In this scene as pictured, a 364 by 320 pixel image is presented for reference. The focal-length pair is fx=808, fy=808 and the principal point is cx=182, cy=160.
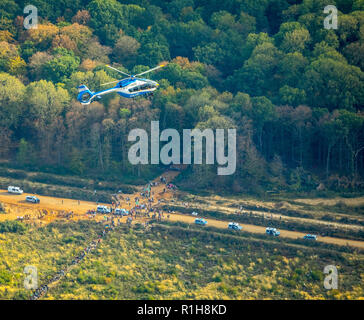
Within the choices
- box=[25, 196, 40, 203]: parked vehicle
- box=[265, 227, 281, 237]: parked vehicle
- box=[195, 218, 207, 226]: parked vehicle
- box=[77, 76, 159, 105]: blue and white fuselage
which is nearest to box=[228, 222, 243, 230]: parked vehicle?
box=[195, 218, 207, 226]: parked vehicle

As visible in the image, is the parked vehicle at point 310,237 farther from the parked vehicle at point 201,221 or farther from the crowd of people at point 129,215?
the crowd of people at point 129,215

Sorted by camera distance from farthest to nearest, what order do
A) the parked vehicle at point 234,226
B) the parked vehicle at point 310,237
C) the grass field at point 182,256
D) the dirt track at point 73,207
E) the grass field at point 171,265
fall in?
the dirt track at point 73,207, the parked vehicle at point 234,226, the parked vehicle at point 310,237, the grass field at point 182,256, the grass field at point 171,265

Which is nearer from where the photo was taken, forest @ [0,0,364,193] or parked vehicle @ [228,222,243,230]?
parked vehicle @ [228,222,243,230]

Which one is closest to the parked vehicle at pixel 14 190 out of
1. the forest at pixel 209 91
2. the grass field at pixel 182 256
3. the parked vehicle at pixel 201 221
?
the grass field at pixel 182 256

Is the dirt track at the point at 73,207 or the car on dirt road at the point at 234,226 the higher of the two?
the dirt track at the point at 73,207

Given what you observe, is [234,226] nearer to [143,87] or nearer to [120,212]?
[120,212]

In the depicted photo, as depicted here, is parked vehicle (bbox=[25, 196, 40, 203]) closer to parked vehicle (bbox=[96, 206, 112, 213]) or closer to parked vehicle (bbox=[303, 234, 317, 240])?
parked vehicle (bbox=[96, 206, 112, 213])

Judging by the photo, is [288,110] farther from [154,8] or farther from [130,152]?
[154,8]

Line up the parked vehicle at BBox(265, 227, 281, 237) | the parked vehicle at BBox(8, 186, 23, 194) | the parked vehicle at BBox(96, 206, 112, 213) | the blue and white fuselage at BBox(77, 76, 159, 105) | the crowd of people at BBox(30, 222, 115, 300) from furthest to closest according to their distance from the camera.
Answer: the parked vehicle at BBox(8, 186, 23, 194), the parked vehicle at BBox(96, 206, 112, 213), the blue and white fuselage at BBox(77, 76, 159, 105), the parked vehicle at BBox(265, 227, 281, 237), the crowd of people at BBox(30, 222, 115, 300)
